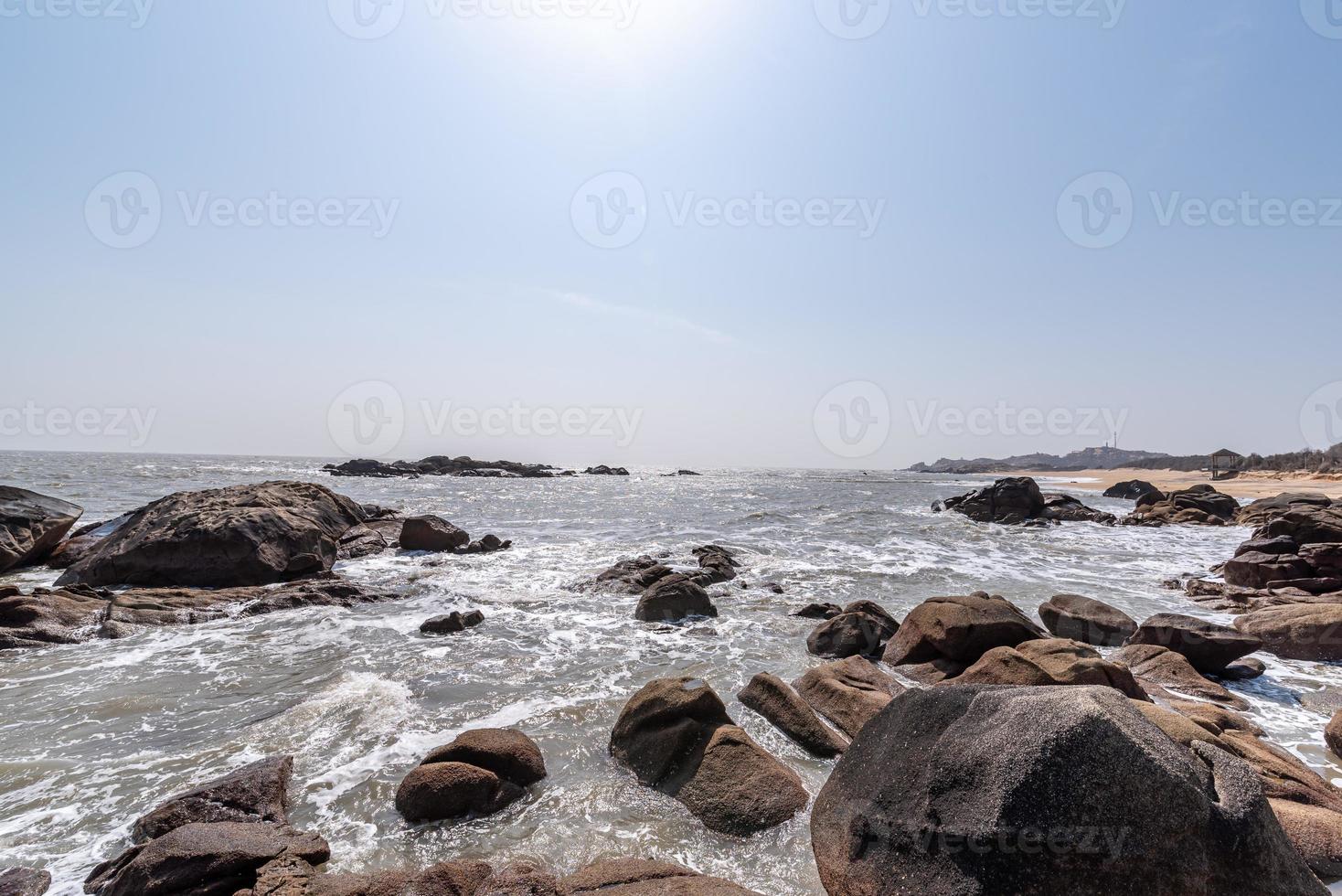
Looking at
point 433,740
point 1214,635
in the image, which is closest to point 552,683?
point 433,740

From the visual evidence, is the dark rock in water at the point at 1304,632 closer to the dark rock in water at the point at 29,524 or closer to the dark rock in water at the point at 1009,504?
the dark rock in water at the point at 1009,504

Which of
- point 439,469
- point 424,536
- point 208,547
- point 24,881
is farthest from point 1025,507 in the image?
point 439,469

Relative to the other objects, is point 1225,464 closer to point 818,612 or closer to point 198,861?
point 818,612

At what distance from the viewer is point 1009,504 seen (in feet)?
104

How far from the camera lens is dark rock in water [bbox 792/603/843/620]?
11156mm

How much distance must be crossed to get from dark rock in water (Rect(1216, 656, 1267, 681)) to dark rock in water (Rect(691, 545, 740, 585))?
8.95 m

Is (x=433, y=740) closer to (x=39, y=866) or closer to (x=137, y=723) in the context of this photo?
(x=39, y=866)

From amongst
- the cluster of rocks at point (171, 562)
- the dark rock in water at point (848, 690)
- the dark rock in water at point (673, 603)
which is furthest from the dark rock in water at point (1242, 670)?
the cluster of rocks at point (171, 562)

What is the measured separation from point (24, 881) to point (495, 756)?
2.98 metres

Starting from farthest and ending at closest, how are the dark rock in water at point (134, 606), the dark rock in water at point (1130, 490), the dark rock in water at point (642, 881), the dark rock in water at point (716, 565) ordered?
the dark rock in water at point (1130, 490), the dark rock in water at point (716, 565), the dark rock in water at point (134, 606), the dark rock in water at point (642, 881)

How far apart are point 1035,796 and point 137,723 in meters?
8.47

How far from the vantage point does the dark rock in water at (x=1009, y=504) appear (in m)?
31.1

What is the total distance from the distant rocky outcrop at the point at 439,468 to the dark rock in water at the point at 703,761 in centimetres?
7714

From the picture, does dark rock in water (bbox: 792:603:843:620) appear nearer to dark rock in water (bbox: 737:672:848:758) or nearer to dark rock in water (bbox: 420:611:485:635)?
dark rock in water (bbox: 737:672:848:758)
